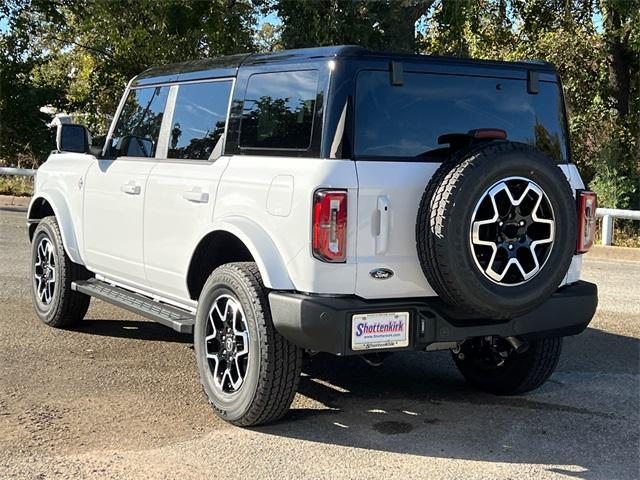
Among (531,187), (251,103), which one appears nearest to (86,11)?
(251,103)

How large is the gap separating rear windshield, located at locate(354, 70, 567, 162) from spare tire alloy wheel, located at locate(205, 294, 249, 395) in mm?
1119

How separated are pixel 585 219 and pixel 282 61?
1911mm

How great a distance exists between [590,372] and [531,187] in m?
2.21

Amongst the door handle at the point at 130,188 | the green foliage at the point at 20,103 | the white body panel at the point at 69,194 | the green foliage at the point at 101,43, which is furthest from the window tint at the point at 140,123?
the green foliage at the point at 20,103

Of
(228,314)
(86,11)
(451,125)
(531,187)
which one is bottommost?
(228,314)

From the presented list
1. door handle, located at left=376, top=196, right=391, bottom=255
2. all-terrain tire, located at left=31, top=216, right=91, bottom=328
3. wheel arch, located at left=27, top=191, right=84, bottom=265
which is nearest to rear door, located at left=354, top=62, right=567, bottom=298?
door handle, located at left=376, top=196, right=391, bottom=255

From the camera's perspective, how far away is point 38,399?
4836mm

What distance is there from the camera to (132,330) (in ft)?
22.1

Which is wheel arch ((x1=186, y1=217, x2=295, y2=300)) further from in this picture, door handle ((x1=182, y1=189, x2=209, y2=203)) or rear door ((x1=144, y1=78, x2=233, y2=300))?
door handle ((x1=182, y1=189, x2=209, y2=203))

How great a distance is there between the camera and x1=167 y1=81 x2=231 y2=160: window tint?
16.3 feet

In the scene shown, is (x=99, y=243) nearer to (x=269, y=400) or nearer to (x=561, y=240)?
(x=269, y=400)

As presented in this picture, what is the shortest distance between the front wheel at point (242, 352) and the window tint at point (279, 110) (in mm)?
699

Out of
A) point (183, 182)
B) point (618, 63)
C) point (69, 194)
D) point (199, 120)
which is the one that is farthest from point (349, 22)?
point (183, 182)

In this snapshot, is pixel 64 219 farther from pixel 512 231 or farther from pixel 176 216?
pixel 512 231
